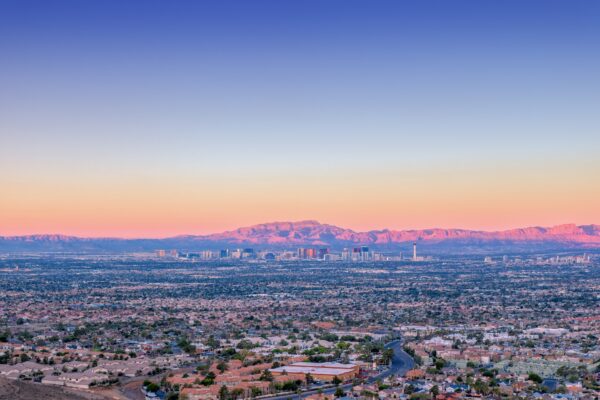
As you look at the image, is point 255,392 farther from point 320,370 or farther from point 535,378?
point 535,378

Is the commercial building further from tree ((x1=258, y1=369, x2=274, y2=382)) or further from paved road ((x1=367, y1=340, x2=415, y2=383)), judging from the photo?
paved road ((x1=367, y1=340, x2=415, y2=383))

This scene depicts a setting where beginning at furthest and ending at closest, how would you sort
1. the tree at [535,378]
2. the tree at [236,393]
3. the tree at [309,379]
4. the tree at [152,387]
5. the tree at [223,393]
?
the tree at [535,378], the tree at [309,379], the tree at [152,387], the tree at [236,393], the tree at [223,393]

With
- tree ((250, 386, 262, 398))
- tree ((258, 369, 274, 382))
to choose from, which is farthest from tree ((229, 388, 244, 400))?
tree ((258, 369, 274, 382))


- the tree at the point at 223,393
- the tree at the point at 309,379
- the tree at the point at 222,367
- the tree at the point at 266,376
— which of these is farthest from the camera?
the tree at the point at 222,367

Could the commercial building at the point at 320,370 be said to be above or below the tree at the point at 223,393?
above

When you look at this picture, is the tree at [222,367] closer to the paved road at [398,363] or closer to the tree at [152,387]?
the tree at [152,387]

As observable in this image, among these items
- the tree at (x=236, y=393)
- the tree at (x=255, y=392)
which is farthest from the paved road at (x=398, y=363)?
the tree at (x=236, y=393)

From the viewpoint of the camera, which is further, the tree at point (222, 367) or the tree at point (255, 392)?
the tree at point (222, 367)

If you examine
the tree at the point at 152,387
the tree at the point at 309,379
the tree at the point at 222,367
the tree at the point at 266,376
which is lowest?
the tree at the point at 152,387

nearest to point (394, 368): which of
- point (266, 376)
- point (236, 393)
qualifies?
point (266, 376)
